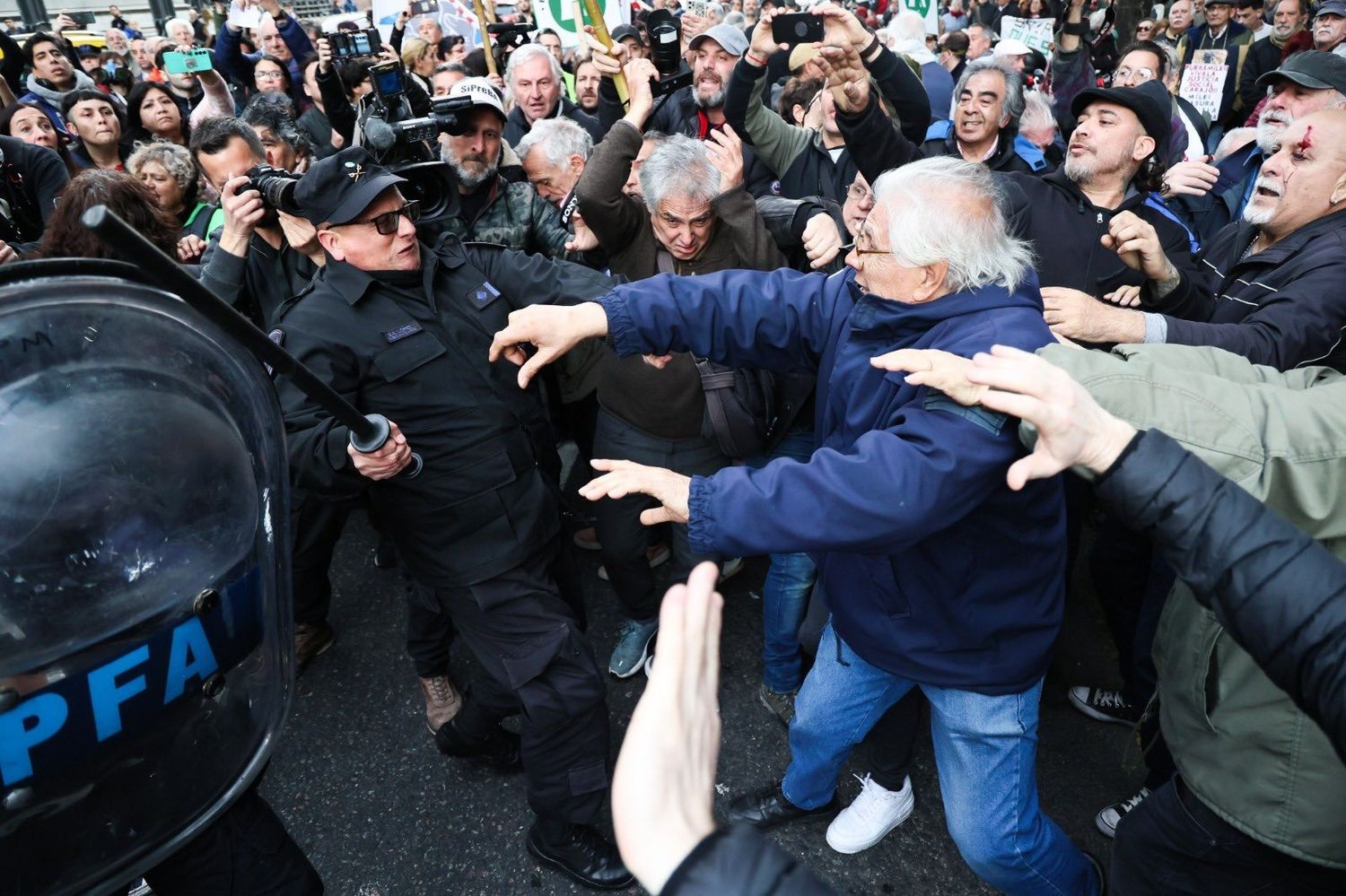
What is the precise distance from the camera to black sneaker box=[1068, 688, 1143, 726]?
2932 mm

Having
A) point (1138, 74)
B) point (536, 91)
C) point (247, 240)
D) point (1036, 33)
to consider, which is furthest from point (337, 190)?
point (1036, 33)

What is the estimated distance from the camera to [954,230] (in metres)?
1.69

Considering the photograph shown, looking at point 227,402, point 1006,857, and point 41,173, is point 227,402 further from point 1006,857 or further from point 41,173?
point 41,173

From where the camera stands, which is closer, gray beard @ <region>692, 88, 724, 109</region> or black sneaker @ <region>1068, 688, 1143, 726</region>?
black sneaker @ <region>1068, 688, 1143, 726</region>

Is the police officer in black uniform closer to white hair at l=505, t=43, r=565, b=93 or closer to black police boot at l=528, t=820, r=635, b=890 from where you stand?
black police boot at l=528, t=820, r=635, b=890

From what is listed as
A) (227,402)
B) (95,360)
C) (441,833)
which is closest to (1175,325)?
(227,402)

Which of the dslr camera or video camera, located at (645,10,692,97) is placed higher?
video camera, located at (645,10,692,97)

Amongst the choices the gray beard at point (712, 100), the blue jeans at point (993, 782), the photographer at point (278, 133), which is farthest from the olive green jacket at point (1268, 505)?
the photographer at point (278, 133)

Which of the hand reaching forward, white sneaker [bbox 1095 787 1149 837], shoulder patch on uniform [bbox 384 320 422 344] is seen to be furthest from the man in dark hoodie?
white sneaker [bbox 1095 787 1149 837]

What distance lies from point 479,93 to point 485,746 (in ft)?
9.21

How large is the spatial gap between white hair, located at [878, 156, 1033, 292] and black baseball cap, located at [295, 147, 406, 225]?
1.35 m

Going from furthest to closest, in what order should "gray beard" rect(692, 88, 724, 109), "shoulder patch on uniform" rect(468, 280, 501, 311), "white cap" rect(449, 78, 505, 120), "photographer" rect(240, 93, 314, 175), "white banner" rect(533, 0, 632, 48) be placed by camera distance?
"white banner" rect(533, 0, 632, 48), "gray beard" rect(692, 88, 724, 109), "photographer" rect(240, 93, 314, 175), "white cap" rect(449, 78, 505, 120), "shoulder patch on uniform" rect(468, 280, 501, 311)

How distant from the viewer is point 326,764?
2939mm

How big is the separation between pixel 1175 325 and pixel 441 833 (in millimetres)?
2647
